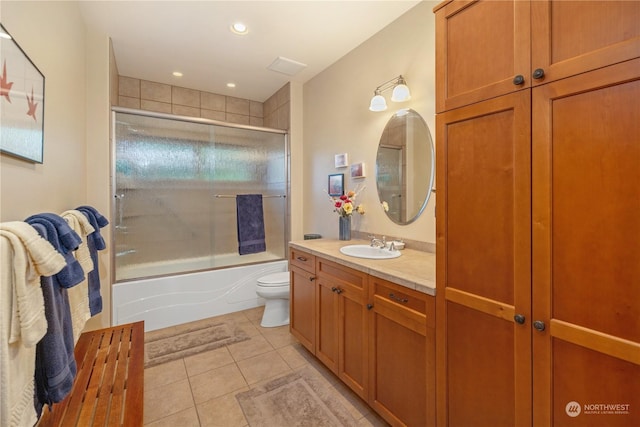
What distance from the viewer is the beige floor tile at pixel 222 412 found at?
1.48 m

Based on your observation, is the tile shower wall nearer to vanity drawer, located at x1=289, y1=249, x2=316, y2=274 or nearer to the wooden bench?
vanity drawer, located at x1=289, y1=249, x2=316, y2=274

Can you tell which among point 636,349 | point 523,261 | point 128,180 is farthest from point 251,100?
point 636,349

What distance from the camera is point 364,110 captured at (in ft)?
7.88

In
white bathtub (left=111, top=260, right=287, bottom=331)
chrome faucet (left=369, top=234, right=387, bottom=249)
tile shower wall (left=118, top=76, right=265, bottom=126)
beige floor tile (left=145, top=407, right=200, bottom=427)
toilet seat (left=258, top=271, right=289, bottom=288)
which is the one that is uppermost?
tile shower wall (left=118, top=76, right=265, bottom=126)

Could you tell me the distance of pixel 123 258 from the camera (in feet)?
8.48

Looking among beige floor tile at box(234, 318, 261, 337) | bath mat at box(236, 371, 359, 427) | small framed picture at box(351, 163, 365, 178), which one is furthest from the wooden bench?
small framed picture at box(351, 163, 365, 178)

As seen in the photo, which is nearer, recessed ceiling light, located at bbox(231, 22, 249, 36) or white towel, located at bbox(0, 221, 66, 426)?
white towel, located at bbox(0, 221, 66, 426)

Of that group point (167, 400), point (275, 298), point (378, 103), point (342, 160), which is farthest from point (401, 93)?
point (167, 400)

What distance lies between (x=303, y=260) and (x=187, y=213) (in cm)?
164

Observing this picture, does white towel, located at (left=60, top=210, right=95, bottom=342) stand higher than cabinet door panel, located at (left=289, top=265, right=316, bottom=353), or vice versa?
white towel, located at (left=60, top=210, right=95, bottom=342)

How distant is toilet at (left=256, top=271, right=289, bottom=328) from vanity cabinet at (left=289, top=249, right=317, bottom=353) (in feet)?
1.10

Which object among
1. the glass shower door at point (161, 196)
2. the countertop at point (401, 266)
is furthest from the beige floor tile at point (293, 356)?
the glass shower door at point (161, 196)

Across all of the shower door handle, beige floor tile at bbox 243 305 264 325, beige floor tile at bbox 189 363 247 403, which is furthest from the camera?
beige floor tile at bbox 243 305 264 325

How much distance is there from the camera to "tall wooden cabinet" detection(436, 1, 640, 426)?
751 mm
